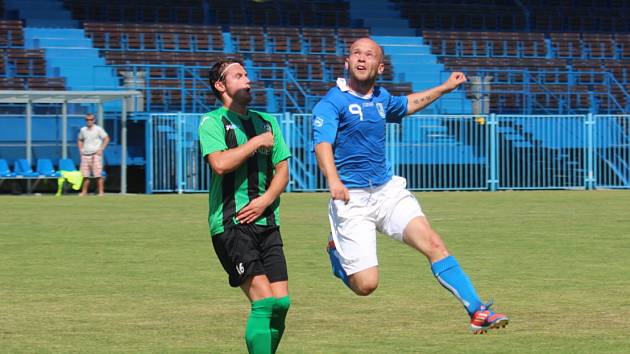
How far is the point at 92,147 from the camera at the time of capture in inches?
1195

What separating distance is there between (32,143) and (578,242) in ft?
A: 65.8

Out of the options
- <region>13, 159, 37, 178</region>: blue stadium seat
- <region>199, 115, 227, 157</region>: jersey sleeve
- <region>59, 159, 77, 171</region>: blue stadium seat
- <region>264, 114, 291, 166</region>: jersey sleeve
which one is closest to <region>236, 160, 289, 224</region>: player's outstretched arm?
<region>264, 114, 291, 166</region>: jersey sleeve

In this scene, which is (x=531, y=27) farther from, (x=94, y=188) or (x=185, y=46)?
(x=94, y=188)

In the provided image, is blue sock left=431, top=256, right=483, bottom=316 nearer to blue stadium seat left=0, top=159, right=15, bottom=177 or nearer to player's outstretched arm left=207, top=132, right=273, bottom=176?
player's outstretched arm left=207, top=132, right=273, bottom=176

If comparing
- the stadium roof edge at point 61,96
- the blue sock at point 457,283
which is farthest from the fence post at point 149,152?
the blue sock at point 457,283

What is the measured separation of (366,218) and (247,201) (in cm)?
165

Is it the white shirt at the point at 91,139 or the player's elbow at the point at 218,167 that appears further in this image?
the white shirt at the point at 91,139

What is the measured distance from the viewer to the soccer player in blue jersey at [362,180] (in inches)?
326

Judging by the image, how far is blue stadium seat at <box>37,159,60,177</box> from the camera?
3116 cm

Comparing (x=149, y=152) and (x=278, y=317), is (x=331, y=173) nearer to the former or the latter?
(x=278, y=317)

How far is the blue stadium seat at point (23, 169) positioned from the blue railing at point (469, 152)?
126 inches

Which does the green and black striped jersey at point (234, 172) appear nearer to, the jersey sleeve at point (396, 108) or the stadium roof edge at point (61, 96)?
the jersey sleeve at point (396, 108)

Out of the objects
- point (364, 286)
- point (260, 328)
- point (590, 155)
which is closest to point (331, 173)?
point (364, 286)

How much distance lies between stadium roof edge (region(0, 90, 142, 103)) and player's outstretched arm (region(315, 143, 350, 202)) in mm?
22693
